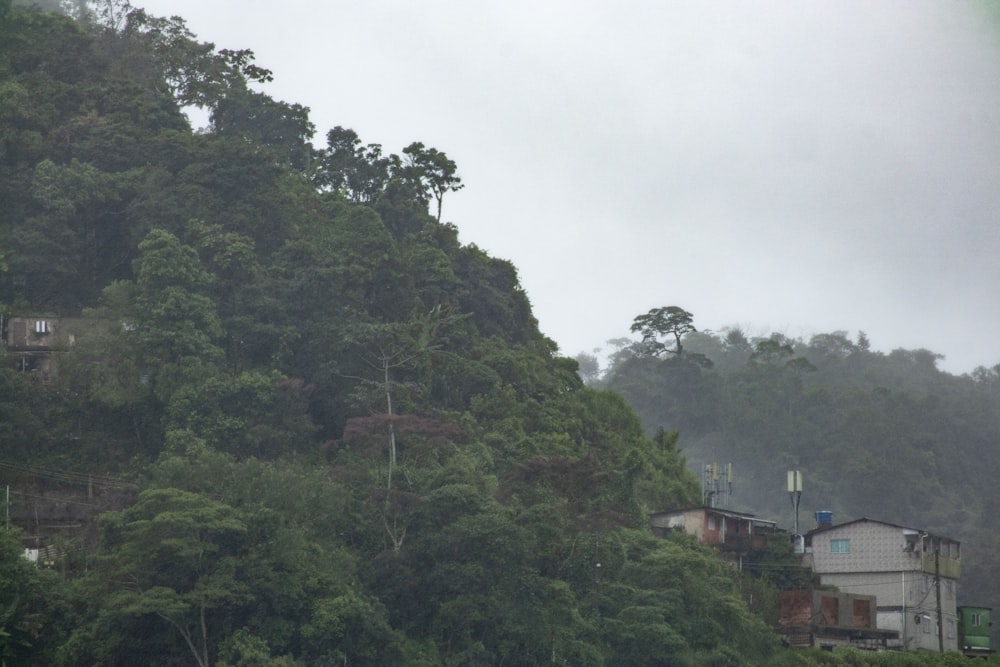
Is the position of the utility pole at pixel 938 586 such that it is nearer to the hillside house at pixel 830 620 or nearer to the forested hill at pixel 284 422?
the hillside house at pixel 830 620

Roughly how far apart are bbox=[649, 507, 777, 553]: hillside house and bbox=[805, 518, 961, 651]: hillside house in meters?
1.74

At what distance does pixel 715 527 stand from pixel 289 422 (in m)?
12.2

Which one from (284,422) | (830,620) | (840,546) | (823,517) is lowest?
(830,620)

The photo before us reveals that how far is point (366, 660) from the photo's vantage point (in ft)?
91.2

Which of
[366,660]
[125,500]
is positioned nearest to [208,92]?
[125,500]

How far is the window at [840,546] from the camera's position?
127 feet

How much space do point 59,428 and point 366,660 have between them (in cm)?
1067

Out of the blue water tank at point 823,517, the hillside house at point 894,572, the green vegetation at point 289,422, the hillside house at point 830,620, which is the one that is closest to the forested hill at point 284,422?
the green vegetation at point 289,422

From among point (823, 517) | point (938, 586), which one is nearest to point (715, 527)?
point (823, 517)

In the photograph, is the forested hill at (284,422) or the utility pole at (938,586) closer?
the forested hill at (284,422)

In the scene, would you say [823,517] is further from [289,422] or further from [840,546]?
[289,422]

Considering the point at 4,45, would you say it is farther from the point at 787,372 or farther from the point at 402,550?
the point at 787,372

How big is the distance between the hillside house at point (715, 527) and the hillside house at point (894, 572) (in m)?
1.74

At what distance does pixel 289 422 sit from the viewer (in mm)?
33938
